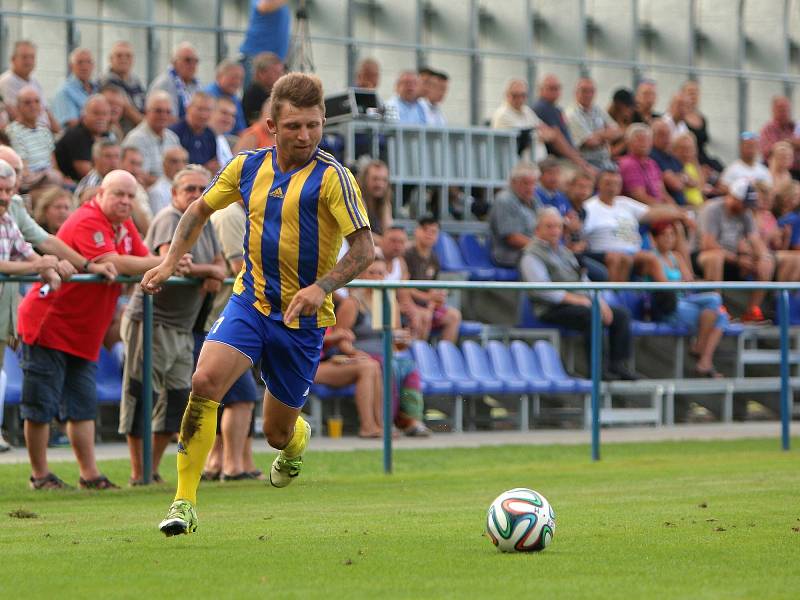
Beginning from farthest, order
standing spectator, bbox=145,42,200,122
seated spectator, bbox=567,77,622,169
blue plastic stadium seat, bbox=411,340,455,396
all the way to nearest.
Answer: seated spectator, bbox=567,77,622,169
standing spectator, bbox=145,42,200,122
blue plastic stadium seat, bbox=411,340,455,396

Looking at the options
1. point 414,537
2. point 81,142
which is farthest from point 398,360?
point 414,537

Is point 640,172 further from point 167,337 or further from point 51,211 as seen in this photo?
point 167,337

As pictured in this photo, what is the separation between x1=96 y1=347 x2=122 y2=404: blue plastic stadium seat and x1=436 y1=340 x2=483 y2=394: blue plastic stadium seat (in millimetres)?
3438

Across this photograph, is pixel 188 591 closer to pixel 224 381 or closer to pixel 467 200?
pixel 224 381

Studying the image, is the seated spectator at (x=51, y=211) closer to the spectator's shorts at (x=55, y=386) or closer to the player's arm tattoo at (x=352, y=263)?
the spectator's shorts at (x=55, y=386)

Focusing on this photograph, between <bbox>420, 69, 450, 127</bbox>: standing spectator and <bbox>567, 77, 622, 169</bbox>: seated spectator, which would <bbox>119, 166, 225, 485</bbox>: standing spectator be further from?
<bbox>567, 77, 622, 169</bbox>: seated spectator

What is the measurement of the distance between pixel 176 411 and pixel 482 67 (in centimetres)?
1355

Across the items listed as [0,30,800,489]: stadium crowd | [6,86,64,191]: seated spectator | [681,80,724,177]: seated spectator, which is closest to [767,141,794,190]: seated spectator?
[0,30,800,489]: stadium crowd

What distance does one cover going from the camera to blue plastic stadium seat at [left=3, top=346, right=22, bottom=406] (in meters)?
13.1

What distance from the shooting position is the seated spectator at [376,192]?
1617 cm

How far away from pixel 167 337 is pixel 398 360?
3965mm

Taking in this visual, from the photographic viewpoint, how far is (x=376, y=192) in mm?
16203

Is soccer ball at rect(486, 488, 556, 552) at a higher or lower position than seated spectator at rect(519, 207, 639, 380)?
lower

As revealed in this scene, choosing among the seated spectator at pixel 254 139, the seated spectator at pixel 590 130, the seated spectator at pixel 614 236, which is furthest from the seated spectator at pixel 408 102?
the seated spectator at pixel 254 139
